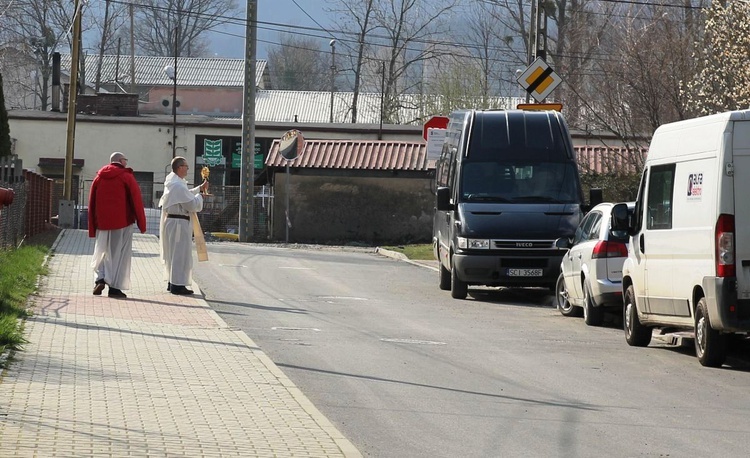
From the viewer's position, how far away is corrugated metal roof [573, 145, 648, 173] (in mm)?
32334

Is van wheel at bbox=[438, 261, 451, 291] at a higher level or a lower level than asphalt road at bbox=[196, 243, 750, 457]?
higher

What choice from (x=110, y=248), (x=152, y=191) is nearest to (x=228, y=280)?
(x=110, y=248)

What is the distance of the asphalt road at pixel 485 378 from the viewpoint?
25.9 feet

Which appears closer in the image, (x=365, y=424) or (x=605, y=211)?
(x=365, y=424)

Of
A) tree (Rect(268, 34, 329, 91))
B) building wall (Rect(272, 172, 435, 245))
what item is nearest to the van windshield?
building wall (Rect(272, 172, 435, 245))

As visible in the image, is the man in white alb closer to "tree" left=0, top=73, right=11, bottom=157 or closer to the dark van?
the dark van

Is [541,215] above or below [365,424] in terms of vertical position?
above

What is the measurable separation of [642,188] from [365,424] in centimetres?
605

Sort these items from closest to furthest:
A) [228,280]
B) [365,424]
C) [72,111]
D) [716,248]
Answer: [365,424] → [716,248] → [228,280] → [72,111]

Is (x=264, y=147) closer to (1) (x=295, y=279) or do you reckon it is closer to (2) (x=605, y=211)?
(1) (x=295, y=279)

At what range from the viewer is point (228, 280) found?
834 inches

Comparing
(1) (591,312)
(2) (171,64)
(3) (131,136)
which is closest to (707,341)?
(1) (591,312)

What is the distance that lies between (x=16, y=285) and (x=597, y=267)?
7.24 m

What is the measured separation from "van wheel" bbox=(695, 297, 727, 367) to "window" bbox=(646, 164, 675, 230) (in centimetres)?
110
